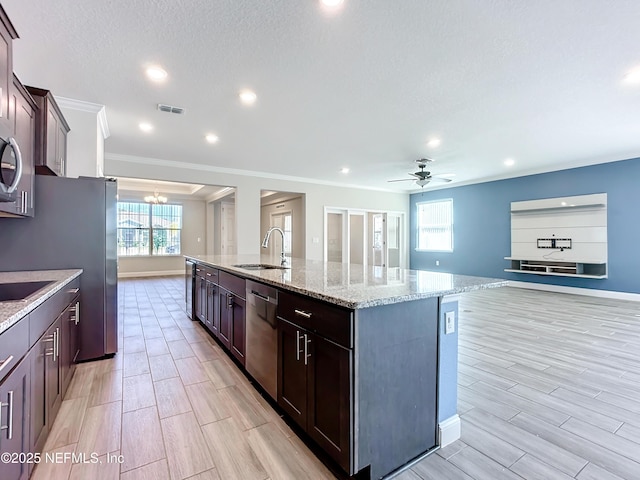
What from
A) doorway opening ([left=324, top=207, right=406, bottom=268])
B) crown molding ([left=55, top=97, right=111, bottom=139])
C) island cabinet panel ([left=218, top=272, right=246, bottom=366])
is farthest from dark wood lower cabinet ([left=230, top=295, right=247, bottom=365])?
doorway opening ([left=324, top=207, right=406, bottom=268])

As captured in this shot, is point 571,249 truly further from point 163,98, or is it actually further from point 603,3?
point 163,98

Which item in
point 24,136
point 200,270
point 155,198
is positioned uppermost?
point 155,198

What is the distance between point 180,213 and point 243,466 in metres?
A: 9.82

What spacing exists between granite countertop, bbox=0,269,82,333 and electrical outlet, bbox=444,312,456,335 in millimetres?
1995

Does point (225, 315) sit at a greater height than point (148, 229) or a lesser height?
lesser

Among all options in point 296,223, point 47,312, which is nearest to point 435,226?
point 296,223

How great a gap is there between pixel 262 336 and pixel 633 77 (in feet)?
13.7

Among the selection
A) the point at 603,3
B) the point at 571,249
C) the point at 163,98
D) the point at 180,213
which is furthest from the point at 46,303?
the point at 180,213

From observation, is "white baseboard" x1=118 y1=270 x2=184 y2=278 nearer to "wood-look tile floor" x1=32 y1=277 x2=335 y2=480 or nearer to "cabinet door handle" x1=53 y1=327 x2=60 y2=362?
"wood-look tile floor" x1=32 y1=277 x2=335 y2=480

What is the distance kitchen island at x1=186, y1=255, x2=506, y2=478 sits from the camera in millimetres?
1414

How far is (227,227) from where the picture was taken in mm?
9867

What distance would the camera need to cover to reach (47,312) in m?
1.75

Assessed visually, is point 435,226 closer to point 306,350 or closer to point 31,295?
point 306,350

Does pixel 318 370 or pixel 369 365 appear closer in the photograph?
pixel 369 365
